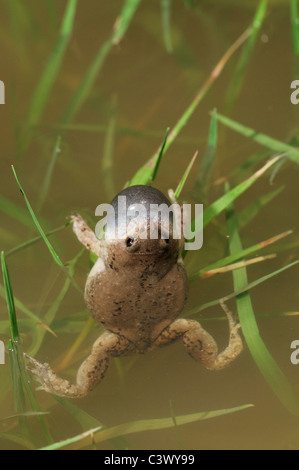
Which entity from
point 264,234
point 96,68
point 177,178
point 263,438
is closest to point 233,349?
point 263,438

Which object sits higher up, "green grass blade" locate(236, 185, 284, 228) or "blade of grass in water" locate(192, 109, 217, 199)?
"blade of grass in water" locate(192, 109, 217, 199)

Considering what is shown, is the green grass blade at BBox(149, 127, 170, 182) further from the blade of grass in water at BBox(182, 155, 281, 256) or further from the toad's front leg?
the toad's front leg

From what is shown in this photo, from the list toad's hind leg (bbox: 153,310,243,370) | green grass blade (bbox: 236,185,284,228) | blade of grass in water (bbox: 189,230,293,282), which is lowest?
toad's hind leg (bbox: 153,310,243,370)

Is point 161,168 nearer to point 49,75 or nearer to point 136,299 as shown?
point 49,75

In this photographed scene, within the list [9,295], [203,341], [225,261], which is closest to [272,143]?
[225,261]

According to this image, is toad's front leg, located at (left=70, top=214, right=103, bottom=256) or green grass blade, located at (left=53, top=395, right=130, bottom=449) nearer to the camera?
green grass blade, located at (left=53, top=395, right=130, bottom=449)

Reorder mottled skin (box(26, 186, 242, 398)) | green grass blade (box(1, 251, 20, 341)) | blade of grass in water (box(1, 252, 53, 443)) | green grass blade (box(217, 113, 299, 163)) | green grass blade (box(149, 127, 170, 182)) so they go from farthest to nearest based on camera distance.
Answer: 1. green grass blade (box(217, 113, 299, 163))
2. blade of grass in water (box(1, 252, 53, 443))
3. green grass blade (box(149, 127, 170, 182))
4. mottled skin (box(26, 186, 242, 398))
5. green grass blade (box(1, 251, 20, 341))

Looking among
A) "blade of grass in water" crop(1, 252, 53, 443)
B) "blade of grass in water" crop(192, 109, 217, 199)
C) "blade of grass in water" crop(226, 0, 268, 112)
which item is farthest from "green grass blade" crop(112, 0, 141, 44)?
"blade of grass in water" crop(1, 252, 53, 443)
